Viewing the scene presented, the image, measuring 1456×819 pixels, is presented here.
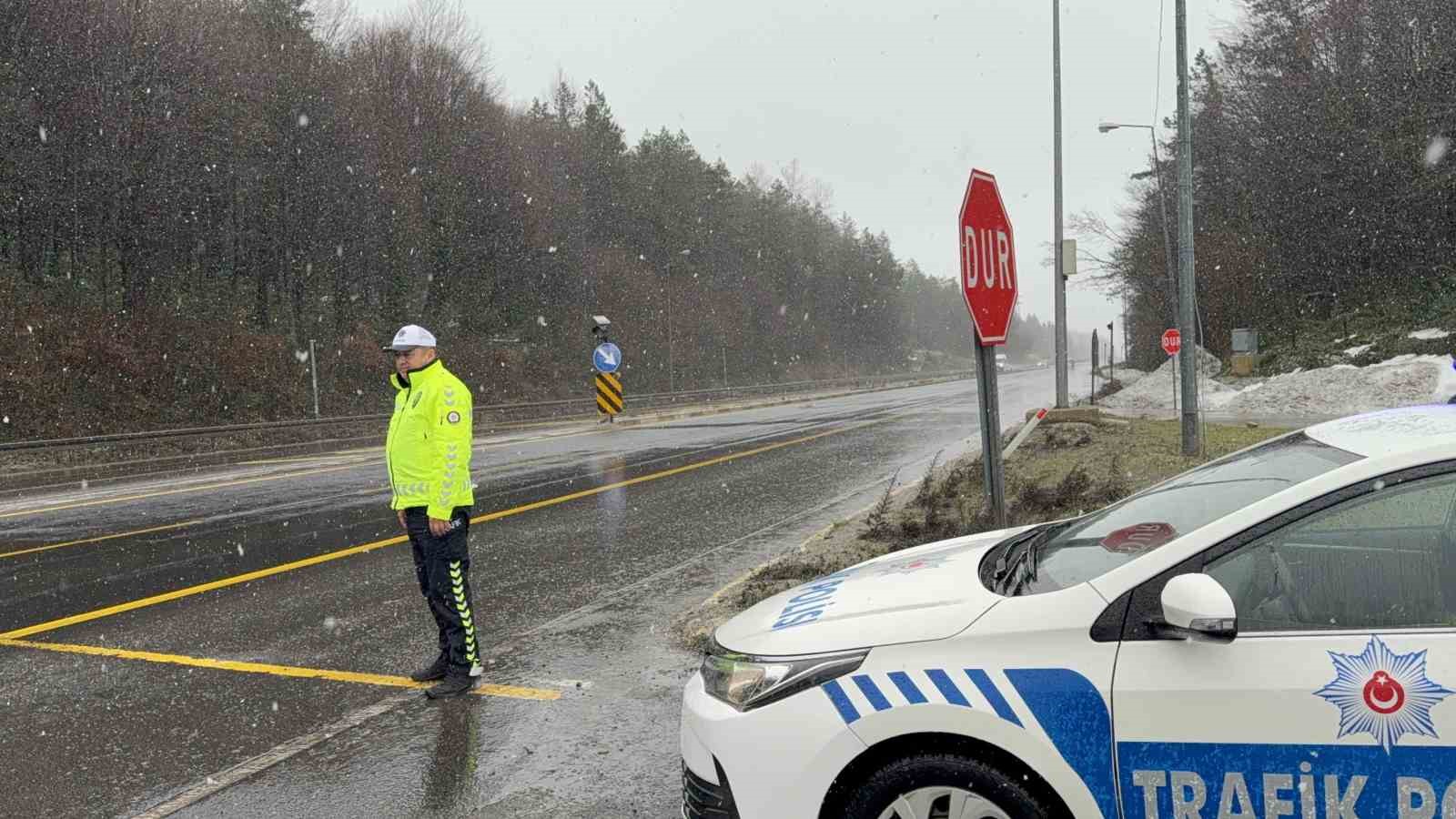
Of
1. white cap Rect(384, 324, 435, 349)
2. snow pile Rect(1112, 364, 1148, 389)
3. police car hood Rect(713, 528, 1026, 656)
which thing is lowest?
snow pile Rect(1112, 364, 1148, 389)

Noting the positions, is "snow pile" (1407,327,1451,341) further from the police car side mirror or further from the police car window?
the police car side mirror

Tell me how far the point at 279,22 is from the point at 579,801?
126 ft

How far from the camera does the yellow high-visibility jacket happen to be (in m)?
5.37

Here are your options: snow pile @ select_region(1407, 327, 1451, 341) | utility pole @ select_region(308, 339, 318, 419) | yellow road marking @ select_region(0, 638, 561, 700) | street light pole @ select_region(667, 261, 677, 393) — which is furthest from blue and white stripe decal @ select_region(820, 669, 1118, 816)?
street light pole @ select_region(667, 261, 677, 393)

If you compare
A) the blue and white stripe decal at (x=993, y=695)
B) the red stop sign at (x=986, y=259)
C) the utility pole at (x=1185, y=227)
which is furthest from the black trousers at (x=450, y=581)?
the utility pole at (x=1185, y=227)

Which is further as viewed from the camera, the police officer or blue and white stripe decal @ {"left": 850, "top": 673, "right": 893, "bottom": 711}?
the police officer

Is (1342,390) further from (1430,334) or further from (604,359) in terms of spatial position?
(604,359)

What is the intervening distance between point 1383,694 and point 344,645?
545 centimetres

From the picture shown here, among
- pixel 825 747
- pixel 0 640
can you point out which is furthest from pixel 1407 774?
pixel 0 640

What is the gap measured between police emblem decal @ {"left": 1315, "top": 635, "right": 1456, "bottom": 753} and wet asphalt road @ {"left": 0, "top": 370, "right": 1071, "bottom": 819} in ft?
7.73

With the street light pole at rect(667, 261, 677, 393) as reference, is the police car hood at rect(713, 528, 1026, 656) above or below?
below

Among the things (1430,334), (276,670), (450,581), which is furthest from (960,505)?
(1430,334)

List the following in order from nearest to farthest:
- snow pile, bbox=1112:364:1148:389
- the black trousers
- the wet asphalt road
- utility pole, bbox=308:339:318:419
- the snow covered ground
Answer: the wet asphalt road < the black trousers < the snow covered ground < utility pole, bbox=308:339:318:419 < snow pile, bbox=1112:364:1148:389

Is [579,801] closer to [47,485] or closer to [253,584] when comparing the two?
[253,584]
